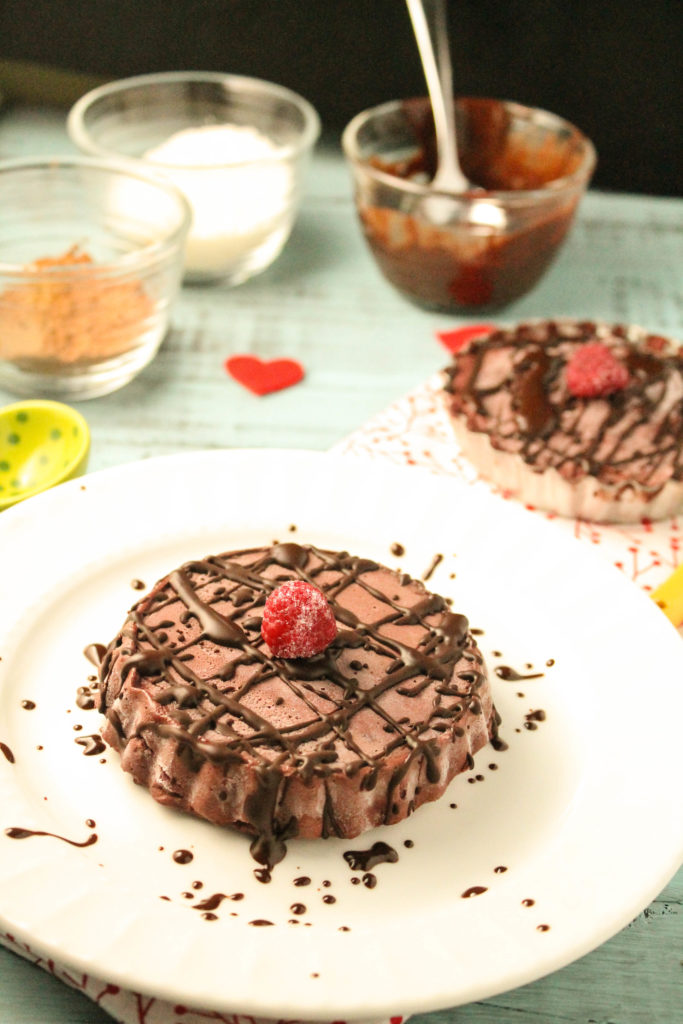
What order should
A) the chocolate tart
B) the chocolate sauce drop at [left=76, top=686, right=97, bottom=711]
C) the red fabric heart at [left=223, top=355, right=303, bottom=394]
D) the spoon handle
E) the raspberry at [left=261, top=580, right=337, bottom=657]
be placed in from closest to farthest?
the raspberry at [left=261, top=580, right=337, bottom=657] < the chocolate sauce drop at [left=76, top=686, right=97, bottom=711] < the chocolate tart < the red fabric heart at [left=223, top=355, right=303, bottom=394] < the spoon handle

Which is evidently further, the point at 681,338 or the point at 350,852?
the point at 681,338

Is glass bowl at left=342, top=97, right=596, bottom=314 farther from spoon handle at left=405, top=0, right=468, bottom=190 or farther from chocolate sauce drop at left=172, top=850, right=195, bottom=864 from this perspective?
chocolate sauce drop at left=172, top=850, right=195, bottom=864

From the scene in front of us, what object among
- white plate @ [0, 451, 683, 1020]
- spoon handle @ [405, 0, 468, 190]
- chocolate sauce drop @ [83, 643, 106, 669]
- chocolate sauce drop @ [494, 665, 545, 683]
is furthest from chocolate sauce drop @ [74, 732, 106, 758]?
spoon handle @ [405, 0, 468, 190]

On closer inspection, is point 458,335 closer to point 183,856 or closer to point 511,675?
point 511,675

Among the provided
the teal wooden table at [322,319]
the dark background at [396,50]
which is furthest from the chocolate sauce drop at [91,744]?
the dark background at [396,50]

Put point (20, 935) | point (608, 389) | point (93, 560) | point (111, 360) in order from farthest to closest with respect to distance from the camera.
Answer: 1. point (111, 360)
2. point (608, 389)
3. point (93, 560)
4. point (20, 935)

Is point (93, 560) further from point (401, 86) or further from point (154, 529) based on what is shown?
point (401, 86)

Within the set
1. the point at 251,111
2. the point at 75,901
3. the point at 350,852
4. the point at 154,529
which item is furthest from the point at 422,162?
the point at 75,901
